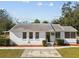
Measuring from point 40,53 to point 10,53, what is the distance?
105 centimetres

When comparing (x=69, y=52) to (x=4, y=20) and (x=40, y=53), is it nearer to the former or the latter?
(x=40, y=53)

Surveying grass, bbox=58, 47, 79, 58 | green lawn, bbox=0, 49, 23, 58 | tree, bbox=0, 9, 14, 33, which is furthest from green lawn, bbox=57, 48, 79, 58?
tree, bbox=0, 9, 14, 33

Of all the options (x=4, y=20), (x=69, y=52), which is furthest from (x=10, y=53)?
(x=69, y=52)

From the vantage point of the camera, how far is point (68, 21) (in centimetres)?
1052

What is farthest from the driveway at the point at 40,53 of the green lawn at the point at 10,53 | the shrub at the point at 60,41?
the shrub at the point at 60,41

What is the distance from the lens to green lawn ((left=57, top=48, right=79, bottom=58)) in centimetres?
1027

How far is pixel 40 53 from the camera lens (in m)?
10.9

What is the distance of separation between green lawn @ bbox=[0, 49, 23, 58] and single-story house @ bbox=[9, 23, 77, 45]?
0.31m

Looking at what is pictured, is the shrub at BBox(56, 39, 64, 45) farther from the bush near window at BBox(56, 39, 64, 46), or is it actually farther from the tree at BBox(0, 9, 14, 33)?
the tree at BBox(0, 9, 14, 33)

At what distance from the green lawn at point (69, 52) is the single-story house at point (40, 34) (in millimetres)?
295

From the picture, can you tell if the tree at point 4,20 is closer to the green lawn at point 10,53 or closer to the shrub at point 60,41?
the green lawn at point 10,53

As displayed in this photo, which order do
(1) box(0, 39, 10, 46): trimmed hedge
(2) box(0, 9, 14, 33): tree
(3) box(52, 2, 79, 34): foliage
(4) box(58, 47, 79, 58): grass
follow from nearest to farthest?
(2) box(0, 9, 14, 33): tree, (3) box(52, 2, 79, 34): foliage, (4) box(58, 47, 79, 58): grass, (1) box(0, 39, 10, 46): trimmed hedge

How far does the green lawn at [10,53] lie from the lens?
10.1m

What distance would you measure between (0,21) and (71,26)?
102 inches
